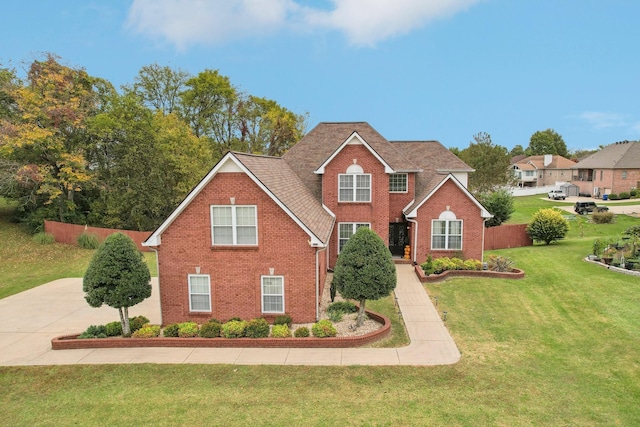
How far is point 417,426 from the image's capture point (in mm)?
9289

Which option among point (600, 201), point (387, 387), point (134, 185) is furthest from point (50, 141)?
point (600, 201)

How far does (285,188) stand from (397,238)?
11.7m

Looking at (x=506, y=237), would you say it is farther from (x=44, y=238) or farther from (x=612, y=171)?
(x=612, y=171)

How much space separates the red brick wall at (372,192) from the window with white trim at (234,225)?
856cm

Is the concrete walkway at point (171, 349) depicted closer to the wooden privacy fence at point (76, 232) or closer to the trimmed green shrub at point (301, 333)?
the trimmed green shrub at point (301, 333)

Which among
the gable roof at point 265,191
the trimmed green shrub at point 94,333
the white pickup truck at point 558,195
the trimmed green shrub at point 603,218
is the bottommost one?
the trimmed green shrub at point 94,333

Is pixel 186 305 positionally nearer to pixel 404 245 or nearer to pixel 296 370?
pixel 296 370

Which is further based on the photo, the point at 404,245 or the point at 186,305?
the point at 404,245

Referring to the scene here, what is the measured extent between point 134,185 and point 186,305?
2186 cm

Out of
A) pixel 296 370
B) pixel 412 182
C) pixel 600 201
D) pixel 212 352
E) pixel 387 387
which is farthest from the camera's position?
pixel 600 201

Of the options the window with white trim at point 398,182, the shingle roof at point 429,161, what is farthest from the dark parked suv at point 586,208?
the window with white trim at point 398,182

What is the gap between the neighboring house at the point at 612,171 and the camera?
55.8 meters

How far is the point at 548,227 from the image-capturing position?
29062 mm

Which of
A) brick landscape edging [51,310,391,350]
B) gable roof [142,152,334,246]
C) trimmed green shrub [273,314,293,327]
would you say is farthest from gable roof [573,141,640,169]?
trimmed green shrub [273,314,293,327]
